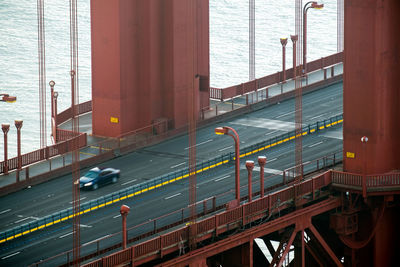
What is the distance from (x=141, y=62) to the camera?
3524 inches

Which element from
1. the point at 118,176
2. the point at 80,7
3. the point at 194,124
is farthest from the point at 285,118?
the point at 80,7

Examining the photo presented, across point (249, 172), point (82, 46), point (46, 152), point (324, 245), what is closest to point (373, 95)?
point (324, 245)

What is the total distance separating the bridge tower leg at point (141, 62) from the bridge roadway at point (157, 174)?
3584 mm

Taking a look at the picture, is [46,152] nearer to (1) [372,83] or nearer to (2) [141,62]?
(2) [141,62]

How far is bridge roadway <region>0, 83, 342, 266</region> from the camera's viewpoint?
6675cm

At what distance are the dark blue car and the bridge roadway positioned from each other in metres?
0.43

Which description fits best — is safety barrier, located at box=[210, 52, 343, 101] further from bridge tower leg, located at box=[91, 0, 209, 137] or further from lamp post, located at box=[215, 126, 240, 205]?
lamp post, located at box=[215, 126, 240, 205]

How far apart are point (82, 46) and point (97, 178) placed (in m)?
66.0

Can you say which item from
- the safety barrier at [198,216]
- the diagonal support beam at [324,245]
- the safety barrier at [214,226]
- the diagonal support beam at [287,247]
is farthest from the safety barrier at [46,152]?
the diagonal support beam at [324,245]

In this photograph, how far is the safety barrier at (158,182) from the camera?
223 ft

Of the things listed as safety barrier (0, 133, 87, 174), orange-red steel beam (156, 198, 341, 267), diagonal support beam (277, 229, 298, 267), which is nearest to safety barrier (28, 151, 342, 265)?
orange-red steel beam (156, 198, 341, 267)

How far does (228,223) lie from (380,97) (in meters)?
12.5

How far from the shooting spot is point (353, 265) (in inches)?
2960

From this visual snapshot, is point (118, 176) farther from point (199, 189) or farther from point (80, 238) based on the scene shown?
point (80, 238)
